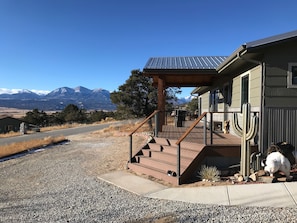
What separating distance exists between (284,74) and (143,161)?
4729 mm

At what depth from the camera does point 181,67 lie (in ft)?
34.2

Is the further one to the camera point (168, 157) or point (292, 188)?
point (168, 157)

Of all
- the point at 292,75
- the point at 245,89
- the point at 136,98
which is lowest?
the point at 245,89

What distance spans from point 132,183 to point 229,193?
2.43 metres

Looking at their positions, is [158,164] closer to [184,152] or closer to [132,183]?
[184,152]

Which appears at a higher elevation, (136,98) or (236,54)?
(236,54)

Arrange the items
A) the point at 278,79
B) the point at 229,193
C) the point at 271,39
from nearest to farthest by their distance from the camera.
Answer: the point at 229,193, the point at 271,39, the point at 278,79

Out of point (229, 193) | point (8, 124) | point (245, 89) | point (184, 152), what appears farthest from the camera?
point (8, 124)

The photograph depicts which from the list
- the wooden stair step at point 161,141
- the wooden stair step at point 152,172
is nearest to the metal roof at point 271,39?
the wooden stair step at point 161,141

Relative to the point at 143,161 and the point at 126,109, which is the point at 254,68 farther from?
the point at 126,109

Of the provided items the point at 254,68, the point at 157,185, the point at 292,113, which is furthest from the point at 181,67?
the point at 157,185

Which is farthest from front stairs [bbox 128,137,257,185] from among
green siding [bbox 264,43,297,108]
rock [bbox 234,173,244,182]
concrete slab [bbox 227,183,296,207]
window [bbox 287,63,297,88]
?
window [bbox 287,63,297,88]

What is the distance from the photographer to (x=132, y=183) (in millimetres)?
6820

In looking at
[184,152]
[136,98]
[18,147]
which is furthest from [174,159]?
[136,98]
